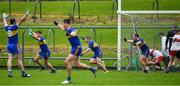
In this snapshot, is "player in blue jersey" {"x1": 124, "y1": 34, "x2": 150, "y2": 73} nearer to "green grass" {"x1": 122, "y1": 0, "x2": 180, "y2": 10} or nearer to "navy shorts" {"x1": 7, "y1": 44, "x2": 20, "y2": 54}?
"navy shorts" {"x1": 7, "y1": 44, "x2": 20, "y2": 54}

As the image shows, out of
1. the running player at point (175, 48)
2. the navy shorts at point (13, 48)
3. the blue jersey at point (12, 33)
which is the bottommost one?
the running player at point (175, 48)

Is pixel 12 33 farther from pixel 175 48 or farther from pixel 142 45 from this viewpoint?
pixel 175 48

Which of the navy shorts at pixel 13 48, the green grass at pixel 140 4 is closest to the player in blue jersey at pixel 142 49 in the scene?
the navy shorts at pixel 13 48

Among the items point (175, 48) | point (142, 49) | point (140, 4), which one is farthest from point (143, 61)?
point (140, 4)

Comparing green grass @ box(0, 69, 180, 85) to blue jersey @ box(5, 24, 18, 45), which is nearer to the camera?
green grass @ box(0, 69, 180, 85)

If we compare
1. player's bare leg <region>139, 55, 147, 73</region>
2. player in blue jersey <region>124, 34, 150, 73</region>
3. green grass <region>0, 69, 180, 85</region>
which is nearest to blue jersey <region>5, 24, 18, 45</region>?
green grass <region>0, 69, 180, 85</region>

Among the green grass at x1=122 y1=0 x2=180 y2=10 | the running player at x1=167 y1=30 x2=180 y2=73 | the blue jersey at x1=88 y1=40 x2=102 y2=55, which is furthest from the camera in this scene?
the green grass at x1=122 y1=0 x2=180 y2=10

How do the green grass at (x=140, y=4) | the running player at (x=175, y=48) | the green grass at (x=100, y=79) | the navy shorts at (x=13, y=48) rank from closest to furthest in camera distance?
the green grass at (x=100, y=79) → the navy shorts at (x=13, y=48) → the running player at (x=175, y=48) → the green grass at (x=140, y=4)

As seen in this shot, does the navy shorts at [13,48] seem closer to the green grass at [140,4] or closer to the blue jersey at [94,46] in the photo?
the blue jersey at [94,46]

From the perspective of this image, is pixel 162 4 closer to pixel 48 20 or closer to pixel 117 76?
pixel 48 20

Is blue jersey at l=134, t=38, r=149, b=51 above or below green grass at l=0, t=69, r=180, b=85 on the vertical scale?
above

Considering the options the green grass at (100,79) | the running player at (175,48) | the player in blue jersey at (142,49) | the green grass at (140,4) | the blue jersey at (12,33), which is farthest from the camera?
the green grass at (140,4)

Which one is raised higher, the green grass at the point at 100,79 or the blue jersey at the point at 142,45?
the blue jersey at the point at 142,45

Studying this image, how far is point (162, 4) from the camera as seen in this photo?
141 ft
